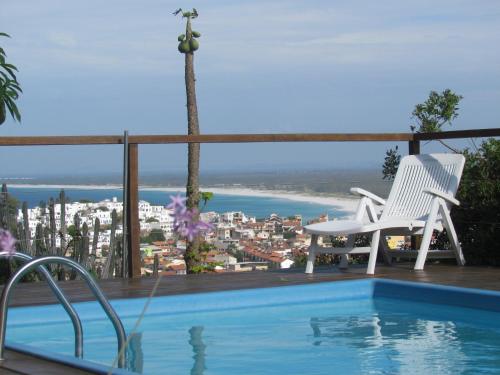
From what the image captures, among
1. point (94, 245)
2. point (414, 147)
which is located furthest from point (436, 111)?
point (94, 245)

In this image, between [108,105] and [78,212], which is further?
[108,105]

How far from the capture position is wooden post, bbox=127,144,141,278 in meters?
6.25

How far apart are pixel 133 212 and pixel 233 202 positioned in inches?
37.1

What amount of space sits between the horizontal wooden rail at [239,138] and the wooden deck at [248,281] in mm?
912

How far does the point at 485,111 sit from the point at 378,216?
9779 mm

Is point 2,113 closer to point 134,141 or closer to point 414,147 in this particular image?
point 134,141

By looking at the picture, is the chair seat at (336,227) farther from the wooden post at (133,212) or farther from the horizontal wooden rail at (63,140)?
the horizontal wooden rail at (63,140)

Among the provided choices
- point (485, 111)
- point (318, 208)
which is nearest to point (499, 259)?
point (318, 208)

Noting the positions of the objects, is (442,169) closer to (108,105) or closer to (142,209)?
(142,209)

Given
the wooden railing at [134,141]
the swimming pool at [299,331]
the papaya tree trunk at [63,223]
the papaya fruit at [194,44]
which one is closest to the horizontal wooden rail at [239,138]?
the wooden railing at [134,141]

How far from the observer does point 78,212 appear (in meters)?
6.27

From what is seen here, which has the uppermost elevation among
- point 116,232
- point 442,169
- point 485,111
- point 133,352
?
point 485,111

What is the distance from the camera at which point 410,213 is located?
662 centimetres

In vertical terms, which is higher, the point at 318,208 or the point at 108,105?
the point at 108,105
